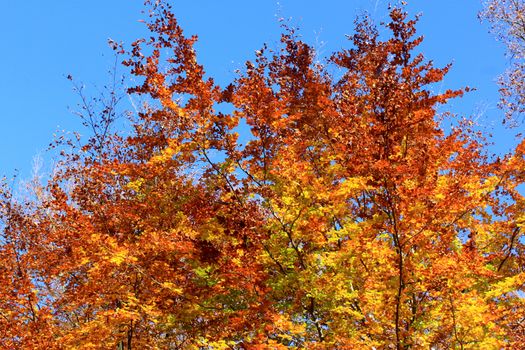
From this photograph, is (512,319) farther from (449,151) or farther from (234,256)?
(234,256)

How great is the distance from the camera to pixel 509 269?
12.0 meters

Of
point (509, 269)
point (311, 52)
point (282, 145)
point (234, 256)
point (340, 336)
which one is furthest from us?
point (311, 52)

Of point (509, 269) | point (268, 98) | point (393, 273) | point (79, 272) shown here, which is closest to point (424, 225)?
point (393, 273)

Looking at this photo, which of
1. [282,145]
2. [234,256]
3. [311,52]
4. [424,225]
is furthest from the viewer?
[311,52]

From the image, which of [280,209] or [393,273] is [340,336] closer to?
[393,273]

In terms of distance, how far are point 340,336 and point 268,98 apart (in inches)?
199

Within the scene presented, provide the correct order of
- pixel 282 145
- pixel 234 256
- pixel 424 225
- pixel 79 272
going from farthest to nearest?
pixel 79 272, pixel 282 145, pixel 234 256, pixel 424 225

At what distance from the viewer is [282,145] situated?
10.1 m

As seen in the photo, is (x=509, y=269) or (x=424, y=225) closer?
(x=424, y=225)

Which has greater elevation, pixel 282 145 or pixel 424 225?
pixel 282 145

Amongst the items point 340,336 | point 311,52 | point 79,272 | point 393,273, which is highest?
point 311,52

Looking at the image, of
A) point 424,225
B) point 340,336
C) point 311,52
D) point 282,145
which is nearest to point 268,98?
point 282,145

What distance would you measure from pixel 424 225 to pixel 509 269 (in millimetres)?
5596

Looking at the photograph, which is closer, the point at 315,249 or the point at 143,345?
the point at 315,249
